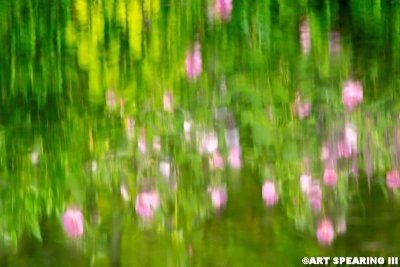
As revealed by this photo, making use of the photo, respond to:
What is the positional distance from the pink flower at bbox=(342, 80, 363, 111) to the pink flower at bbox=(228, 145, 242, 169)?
540mm

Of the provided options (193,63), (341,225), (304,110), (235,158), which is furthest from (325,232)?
(193,63)

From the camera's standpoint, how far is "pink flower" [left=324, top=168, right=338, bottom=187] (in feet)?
9.82

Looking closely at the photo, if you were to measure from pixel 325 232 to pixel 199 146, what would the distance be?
2.22ft

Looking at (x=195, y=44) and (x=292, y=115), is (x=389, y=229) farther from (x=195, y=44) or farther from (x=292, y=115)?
(x=195, y=44)

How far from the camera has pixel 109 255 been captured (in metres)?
2.59

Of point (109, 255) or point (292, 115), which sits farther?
point (292, 115)

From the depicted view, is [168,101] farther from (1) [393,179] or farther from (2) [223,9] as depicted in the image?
(2) [223,9]

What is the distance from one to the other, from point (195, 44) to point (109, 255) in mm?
2030

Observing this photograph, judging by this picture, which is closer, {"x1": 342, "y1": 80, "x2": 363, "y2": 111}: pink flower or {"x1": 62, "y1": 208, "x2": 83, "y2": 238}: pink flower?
{"x1": 62, "y1": 208, "x2": 83, "y2": 238}: pink flower

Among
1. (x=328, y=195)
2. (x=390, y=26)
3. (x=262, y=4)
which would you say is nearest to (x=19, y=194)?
(x=328, y=195)

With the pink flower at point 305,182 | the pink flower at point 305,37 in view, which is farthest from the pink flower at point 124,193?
the pink flower at point 305,37

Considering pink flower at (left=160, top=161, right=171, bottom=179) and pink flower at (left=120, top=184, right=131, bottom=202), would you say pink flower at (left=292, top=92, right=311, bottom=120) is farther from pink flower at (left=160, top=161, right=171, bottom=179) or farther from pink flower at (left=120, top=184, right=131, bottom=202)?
pink flower at (left=120, top=184, right=131, bottom=202)

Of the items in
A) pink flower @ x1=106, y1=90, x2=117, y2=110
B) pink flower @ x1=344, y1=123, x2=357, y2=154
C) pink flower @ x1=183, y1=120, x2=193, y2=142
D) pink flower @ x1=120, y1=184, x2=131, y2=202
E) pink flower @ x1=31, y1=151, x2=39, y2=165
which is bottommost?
pink flower @ x1=120, y1=184, x2=131, y2=202

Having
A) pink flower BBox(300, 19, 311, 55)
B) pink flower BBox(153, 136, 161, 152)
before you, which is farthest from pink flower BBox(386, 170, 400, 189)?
pink flower BBox(300, 19, 311, 55)
